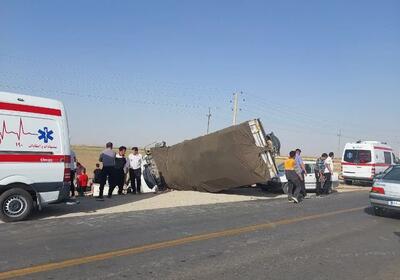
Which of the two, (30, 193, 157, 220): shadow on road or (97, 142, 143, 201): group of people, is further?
(97, 142, 143, 201): group of people

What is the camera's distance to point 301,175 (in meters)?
17.4

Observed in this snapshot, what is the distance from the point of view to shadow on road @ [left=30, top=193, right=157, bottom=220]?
11756 millimetres

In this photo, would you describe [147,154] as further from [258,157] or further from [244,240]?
[244,240]

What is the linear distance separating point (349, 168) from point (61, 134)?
1966cm

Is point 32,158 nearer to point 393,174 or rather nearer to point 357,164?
point 393,174

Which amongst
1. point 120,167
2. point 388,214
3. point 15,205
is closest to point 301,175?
point 388,214

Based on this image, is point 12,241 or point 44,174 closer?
point 12,241

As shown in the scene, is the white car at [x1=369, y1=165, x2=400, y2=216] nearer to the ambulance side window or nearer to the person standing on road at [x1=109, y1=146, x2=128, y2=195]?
the person standing on road at [x1=109, y1=146, x2=128, y2=195]

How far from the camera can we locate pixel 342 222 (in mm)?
11492

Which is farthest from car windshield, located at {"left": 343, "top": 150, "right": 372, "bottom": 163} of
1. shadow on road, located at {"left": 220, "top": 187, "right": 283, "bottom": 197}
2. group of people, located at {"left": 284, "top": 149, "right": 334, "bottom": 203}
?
shadow on road, located at {"left": 220, "top": 187, "right": 283, "bottom": 197}

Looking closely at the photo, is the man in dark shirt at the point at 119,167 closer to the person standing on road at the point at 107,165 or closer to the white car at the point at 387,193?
the person standing on road at the point at 107,165

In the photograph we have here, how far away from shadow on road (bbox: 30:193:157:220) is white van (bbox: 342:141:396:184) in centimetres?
1454

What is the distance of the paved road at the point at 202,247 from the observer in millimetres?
6480

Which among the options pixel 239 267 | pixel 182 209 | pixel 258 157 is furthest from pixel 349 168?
pixel 239 267
